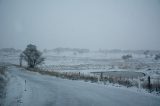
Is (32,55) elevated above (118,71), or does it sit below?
above

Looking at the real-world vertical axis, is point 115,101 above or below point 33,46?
below

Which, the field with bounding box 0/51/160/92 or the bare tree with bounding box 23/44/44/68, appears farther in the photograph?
the bare tree with bounding box 23/44/44/68

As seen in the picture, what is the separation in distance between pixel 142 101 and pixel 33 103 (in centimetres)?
804

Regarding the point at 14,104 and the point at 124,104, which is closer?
the point at 124,104

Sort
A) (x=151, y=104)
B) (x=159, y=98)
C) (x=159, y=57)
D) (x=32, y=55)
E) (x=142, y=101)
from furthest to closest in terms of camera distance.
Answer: (x=159, y=57), (x=32, y=55), (x=159, y=98), (x=142, y=101), (x=151, y=104)

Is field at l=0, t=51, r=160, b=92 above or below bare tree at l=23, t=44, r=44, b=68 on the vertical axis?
below

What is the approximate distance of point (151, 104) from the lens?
12.7 m

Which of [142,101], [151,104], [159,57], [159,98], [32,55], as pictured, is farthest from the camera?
[159,57]

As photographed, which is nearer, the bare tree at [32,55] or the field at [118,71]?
the field at [118,71]

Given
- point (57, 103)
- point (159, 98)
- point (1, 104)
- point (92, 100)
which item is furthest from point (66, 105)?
point (159, 98)

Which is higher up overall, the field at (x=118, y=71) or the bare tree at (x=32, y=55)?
the bare tree at (x=32, y=55)

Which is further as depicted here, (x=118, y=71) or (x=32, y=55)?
(x=32, y=55)

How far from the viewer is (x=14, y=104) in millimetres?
14148

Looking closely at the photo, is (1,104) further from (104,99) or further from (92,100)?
(104,99)
